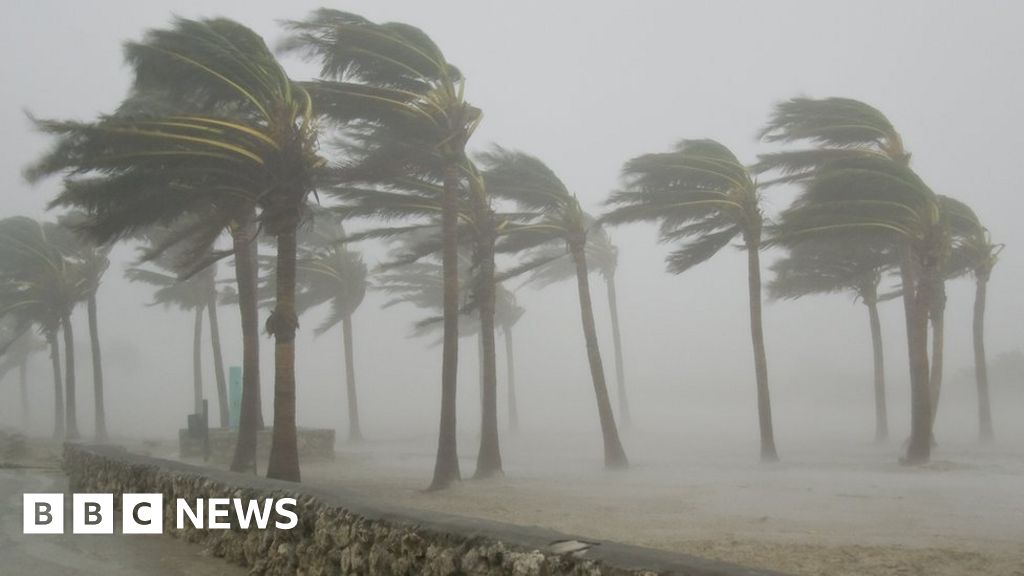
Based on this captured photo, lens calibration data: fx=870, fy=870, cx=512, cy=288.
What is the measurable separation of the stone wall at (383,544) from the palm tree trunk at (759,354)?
16.3 metres

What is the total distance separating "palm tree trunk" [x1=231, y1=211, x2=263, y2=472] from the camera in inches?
775

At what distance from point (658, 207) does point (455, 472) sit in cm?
946

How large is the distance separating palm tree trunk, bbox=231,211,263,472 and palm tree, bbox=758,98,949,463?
43.3 ft

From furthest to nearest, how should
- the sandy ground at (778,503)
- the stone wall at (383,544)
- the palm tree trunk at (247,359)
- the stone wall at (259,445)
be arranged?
the stone wall at (259,445) → the palm tree trunk at (247,359) → the sandy ground at (778,503) → the stone wall at (383,544)

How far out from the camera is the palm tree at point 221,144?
13977mm

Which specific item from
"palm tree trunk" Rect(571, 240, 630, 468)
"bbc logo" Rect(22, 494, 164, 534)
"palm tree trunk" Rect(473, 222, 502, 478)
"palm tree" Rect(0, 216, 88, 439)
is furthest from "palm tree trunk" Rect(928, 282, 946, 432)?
"palm tree" Rect(0, 216, 88, 439)

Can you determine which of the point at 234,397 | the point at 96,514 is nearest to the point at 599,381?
the point at 234,397

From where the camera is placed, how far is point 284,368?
15.3m

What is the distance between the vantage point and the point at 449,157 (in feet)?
60.4

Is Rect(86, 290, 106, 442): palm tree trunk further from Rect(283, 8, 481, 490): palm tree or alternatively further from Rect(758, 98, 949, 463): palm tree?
Rect(758, 98, 949, 463): palm tree

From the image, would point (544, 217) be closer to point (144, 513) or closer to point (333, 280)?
point (144, 513)

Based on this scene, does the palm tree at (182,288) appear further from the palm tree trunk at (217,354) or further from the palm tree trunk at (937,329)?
the palm tree trunk at (937,329)

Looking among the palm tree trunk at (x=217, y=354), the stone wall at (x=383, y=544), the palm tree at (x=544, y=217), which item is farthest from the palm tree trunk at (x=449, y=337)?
the palm tree trunk at (x=217, y=354)

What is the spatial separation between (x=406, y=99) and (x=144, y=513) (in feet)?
31.5
